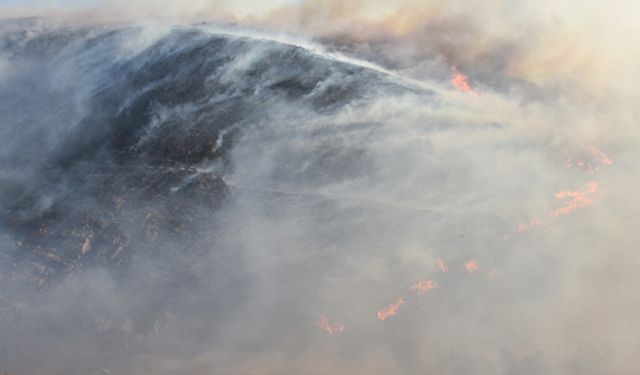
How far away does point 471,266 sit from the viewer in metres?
27.0

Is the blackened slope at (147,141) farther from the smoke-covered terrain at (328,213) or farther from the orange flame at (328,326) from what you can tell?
the orange flame at (328,326)

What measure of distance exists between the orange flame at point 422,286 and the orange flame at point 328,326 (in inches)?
151

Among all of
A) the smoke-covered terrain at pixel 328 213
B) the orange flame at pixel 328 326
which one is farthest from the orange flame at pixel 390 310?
the orange flame at pixel 328 326

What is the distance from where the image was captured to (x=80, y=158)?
27.9 meters

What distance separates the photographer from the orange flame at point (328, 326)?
25969mm

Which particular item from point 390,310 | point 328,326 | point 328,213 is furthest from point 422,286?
point 328,213

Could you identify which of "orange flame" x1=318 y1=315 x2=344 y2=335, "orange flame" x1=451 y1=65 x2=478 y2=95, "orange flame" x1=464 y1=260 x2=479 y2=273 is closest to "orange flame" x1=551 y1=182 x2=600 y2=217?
"orange flame" x1=464 y1=260 x2=479 y2=273

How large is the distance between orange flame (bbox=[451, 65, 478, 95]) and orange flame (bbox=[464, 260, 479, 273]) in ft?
26.5

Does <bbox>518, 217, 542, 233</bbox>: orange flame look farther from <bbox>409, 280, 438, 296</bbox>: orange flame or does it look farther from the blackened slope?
the blackened slope

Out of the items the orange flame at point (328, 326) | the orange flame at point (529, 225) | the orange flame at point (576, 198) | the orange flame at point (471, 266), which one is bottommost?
the orange flame at point (328, 326)

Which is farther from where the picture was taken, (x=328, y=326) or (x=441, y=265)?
(x=441, y=265)

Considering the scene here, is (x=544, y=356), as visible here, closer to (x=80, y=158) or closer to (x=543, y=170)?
(x=543, y=170)

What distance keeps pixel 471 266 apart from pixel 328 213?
7.25m

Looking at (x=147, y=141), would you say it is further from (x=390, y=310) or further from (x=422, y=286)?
(x=422, y=286)
